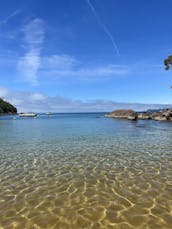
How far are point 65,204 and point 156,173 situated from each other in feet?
15.7

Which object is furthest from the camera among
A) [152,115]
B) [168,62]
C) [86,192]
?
[152,115]

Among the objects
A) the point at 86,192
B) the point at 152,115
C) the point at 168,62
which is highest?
the point at 168,62

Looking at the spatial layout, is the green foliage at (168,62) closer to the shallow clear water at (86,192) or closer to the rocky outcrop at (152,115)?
the rocky outcrop at (152,115)

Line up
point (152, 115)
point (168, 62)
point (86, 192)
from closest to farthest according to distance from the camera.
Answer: point (86, 192), point (168, 62), point (152, 115)

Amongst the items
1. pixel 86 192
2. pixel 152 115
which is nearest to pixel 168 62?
pixel 152 115

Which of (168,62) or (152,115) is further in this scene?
(152,115)

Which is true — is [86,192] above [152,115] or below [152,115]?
below

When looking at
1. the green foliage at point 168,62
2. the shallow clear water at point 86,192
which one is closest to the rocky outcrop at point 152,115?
the green foliage at point 168,62

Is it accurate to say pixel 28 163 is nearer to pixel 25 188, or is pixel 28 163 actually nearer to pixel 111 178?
pixel 25 188

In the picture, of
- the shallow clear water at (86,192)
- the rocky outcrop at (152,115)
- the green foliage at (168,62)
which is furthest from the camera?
the rocky outcrop at (152,115)

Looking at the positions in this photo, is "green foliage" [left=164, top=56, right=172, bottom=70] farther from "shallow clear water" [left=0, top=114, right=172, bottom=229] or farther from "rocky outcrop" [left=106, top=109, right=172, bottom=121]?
"shallow clear water" [left=0, top=114, right=172, bottom=229]

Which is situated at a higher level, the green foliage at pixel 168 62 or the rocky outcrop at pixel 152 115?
the green foliage at pixel 168 62

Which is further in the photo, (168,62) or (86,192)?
(168,62)

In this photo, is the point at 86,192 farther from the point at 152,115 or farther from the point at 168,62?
the point at 152,115
